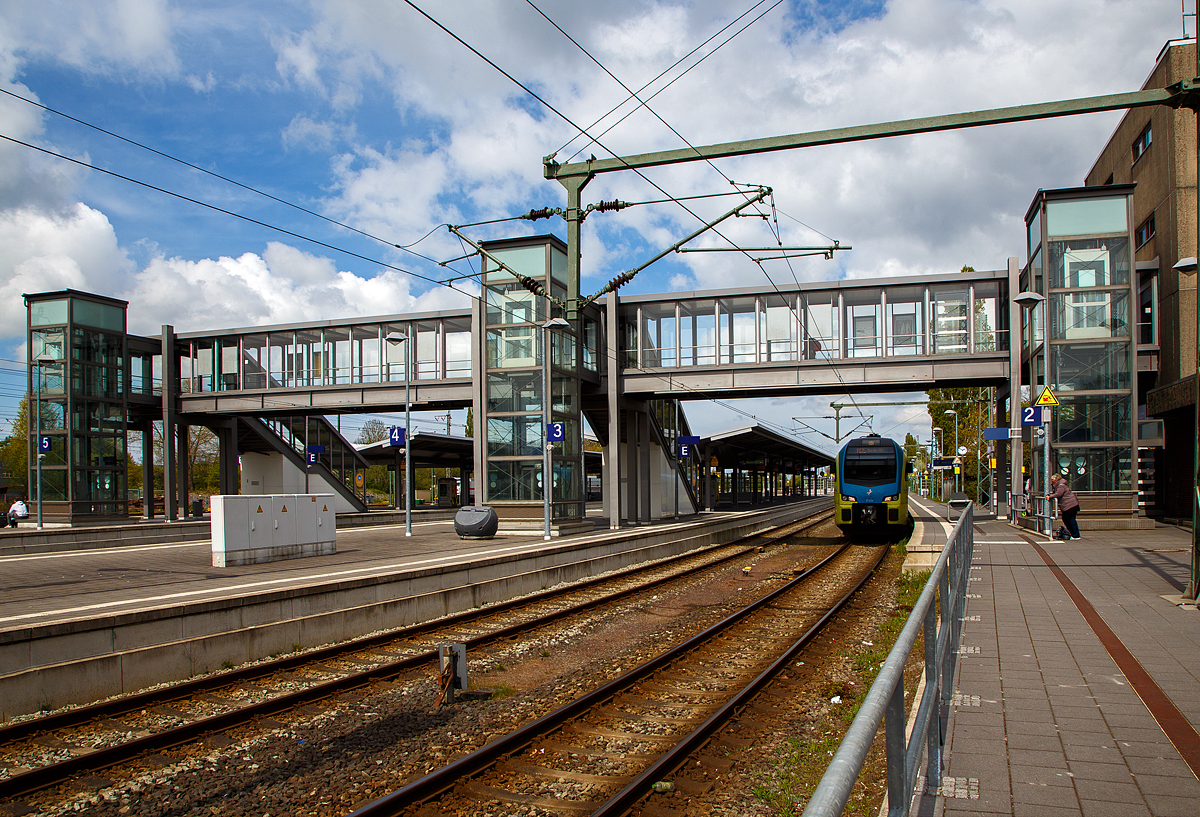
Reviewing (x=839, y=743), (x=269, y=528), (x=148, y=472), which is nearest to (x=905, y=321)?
(x=269, y=528)

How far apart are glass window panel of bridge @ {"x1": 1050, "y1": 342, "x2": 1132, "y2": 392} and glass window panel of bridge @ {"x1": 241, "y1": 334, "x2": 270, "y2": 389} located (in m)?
29.3

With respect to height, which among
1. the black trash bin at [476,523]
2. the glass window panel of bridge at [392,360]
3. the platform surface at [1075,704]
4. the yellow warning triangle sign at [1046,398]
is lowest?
the black trash bin at [476,523]

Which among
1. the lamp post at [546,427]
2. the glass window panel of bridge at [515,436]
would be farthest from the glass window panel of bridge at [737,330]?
the glass window panel of bridge at [515,436]

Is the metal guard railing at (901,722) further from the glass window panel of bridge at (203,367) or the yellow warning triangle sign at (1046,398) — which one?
the glass window panel of bridge at (203,367)

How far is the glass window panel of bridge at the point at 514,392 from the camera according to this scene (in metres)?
25.5

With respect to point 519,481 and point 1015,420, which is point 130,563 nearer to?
point 519,481

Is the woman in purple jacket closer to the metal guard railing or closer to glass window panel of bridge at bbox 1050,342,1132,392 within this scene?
glass window panel of bridge at bbox 1050,342,1132,392

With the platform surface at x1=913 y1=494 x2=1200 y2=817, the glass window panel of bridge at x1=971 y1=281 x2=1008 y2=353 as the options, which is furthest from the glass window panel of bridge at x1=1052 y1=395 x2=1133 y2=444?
the platform surface at x1=913 y1=494 x2=1200 y2=817

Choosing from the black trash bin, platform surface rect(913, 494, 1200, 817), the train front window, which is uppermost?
the train front window

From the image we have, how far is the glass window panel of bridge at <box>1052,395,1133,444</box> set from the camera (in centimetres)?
2372

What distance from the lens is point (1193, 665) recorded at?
6.73m

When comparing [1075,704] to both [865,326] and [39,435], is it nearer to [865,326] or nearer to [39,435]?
[865,326]

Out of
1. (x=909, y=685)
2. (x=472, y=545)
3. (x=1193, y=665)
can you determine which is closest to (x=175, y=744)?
(x=909, y=685)

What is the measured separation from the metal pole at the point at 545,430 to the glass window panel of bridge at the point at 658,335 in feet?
17.6
